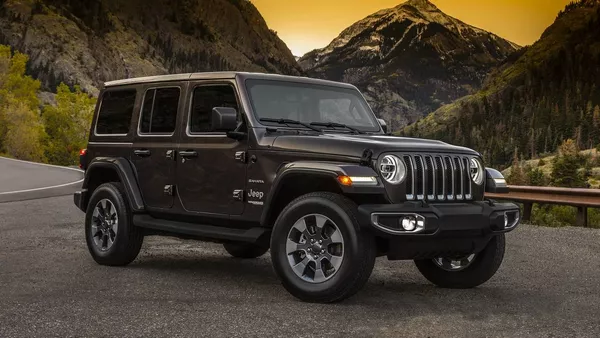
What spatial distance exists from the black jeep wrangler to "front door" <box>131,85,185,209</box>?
0.6 inches

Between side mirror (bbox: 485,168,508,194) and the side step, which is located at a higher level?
side mirror (bbox: 485,168,508,194)

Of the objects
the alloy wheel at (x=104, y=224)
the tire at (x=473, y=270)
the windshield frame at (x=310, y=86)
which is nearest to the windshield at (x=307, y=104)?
the windshield frame at (x=310, y=86)

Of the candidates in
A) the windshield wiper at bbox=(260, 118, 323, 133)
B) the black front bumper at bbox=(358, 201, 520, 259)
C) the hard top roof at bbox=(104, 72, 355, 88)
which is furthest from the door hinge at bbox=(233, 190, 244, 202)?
the black front bumper at bbox=(358, 201, 520, 259)

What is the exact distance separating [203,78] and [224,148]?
91 cm

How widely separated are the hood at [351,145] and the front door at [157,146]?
61.7 inches

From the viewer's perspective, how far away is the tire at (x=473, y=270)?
7.24 metres

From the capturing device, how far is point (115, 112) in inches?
358

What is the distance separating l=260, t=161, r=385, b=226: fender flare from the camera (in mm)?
6121

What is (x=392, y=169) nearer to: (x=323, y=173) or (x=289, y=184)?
(x=323, y=173)

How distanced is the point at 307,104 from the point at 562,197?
29.5ft

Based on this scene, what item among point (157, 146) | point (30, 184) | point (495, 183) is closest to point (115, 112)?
point (157, 146)

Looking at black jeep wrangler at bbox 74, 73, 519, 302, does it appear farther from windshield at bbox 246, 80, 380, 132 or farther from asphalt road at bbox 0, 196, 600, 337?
asphalt road at bbox 0, 196, 600, 337

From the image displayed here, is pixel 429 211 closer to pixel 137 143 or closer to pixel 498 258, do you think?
pixel 498 258

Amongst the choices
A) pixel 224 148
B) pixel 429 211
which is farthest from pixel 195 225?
pixel 429 211
